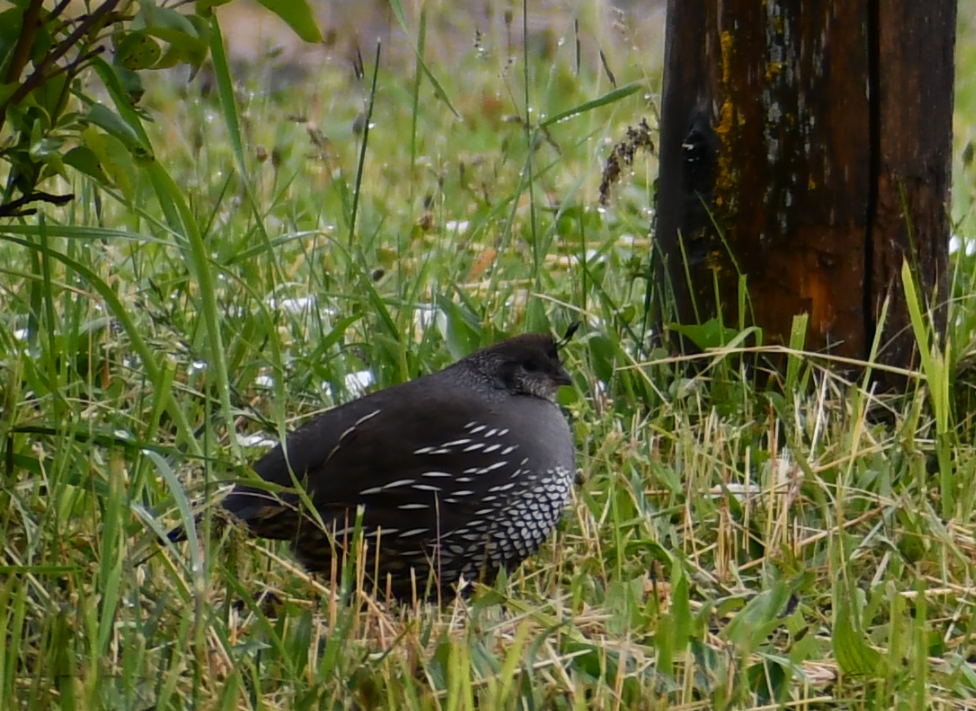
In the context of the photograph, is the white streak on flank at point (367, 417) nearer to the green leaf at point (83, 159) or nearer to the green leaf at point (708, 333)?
the green leaf at point (708, 333)

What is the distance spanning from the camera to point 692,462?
12.0 ft

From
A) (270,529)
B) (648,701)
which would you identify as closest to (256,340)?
(270,529)

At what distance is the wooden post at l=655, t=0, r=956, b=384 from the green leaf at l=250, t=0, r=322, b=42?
1.97m

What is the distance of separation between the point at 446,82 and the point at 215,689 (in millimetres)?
5193

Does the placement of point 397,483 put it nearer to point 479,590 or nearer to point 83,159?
point 479,590

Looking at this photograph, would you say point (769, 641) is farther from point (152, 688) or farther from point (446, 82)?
point (446, 82)

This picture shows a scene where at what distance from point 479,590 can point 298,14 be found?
1257 mm

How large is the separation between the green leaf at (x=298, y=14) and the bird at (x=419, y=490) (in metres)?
1.32

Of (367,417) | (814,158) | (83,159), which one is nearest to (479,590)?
(367,417)

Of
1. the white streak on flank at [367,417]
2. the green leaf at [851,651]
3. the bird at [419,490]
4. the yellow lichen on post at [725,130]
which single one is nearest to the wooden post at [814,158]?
the yellow lichen on post at [725,130]

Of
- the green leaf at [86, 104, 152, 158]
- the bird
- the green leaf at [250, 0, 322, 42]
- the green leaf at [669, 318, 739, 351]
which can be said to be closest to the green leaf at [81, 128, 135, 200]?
the green leaf at [86, 104, 152, 158]

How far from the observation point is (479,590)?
2.93 metres

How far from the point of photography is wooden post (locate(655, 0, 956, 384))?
3.79 metres

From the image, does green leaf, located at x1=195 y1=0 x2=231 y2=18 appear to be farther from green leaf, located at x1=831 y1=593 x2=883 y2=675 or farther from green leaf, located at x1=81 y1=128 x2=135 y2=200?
green leaf, located at x1=831 y1=593 x2=883 y2=675
